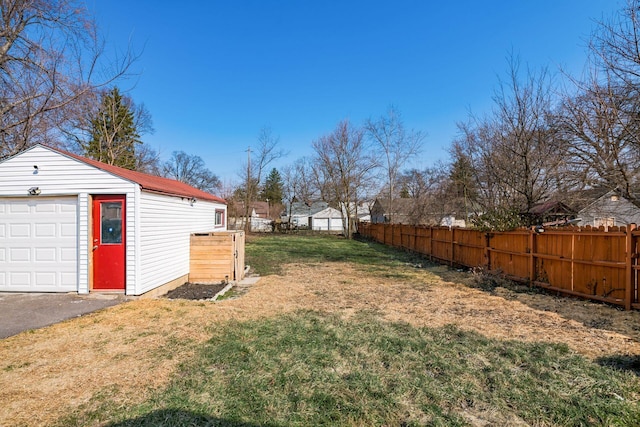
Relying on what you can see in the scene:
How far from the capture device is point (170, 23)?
9984 millimetres

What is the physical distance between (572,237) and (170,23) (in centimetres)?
1228

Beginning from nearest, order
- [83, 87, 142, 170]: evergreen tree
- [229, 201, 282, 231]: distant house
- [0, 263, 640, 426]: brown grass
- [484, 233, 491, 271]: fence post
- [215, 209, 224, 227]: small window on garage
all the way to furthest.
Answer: [0, 263, 640, 426]: brown grass → [484, 233, 491, 271]: fence post → [215, 209, 224, 227]: small window on garage → [83, 87, 142, 170]: evergreen tree → [229, 201, 282, 231]: distant house

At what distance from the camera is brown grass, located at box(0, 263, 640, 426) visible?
3.03 metres

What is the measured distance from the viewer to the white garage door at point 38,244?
21.7 feet

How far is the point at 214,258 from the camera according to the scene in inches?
341

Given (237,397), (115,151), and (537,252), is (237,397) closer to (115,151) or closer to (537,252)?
(537,252)

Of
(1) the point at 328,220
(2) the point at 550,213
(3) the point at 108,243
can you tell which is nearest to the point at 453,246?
(2) the point at 550,213

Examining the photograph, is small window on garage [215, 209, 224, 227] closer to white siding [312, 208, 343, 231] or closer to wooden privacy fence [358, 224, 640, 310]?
wooden privacy fence [358, 224, 640, 310]

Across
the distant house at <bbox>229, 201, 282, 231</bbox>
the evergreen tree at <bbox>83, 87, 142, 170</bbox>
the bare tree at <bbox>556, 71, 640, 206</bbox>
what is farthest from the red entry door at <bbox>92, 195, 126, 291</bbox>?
the distant house at <bbox>229, 201, 282, 231</bbox>

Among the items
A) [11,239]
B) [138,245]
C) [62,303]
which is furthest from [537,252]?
[11,239]

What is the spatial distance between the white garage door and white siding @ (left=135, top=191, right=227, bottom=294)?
4.60ft

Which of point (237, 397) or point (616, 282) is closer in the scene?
point (237, 397)

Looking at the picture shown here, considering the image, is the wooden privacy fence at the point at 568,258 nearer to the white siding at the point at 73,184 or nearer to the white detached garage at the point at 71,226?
the white detached garage at the point at 71,226

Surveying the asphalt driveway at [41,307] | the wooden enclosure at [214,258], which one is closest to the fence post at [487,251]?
the wooden enclosure at [214,258]
